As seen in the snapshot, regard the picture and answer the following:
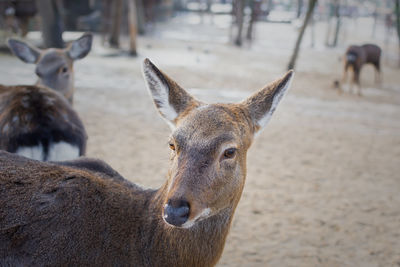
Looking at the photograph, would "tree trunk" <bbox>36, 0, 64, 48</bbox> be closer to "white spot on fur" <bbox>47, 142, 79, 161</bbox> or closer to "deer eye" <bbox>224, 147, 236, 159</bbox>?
"white spot on fur" <bbox>47, 142, 79, 161</bbox>

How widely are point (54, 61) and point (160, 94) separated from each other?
3.57 m

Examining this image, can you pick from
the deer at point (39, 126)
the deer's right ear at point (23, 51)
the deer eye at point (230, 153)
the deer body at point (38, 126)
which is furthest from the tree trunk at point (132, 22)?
the deer eye at point (230, 153)

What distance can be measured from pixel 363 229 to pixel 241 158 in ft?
10.3

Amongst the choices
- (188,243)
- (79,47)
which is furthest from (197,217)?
(79,47)

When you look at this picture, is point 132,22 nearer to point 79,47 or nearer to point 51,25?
point 51,25

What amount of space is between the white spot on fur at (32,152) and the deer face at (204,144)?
1.60m

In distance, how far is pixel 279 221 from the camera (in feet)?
16.9

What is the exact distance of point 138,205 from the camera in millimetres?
2812

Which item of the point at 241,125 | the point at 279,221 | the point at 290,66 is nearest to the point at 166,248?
the point at 241,125

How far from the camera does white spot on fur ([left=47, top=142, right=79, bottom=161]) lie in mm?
3920

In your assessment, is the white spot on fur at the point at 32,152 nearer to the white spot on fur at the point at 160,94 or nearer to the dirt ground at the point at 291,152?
the dirt ground at the point at 291,152

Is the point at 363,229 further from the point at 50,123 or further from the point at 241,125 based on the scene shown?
the point at 50,123

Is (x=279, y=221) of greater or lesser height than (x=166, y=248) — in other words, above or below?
below

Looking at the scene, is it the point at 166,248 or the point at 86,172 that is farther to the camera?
the point at 86,172
